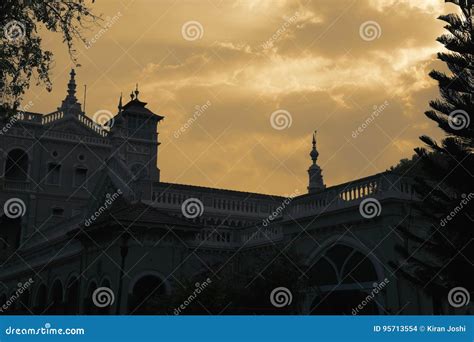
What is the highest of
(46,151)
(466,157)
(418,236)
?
(46,151)

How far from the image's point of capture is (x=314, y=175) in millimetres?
27375

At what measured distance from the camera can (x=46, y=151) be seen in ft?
156

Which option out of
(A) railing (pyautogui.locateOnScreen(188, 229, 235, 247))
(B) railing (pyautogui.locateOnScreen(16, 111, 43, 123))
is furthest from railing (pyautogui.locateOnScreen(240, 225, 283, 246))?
(B) railing (pyautogui.locateOnScreen(16, 111, 43, 123))

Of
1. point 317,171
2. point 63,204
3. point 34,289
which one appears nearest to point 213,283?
point 317,171

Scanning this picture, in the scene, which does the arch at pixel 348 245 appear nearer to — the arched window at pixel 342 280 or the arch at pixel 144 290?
the arched window at pixel 342 280

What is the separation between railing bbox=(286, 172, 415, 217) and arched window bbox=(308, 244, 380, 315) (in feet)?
4.97

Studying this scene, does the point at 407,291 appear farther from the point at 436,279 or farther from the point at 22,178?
the point at 22,178

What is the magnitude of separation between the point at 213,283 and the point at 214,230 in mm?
8958

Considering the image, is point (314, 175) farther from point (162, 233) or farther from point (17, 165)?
point (17, 165)

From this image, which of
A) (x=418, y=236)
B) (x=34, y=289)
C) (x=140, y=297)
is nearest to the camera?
(x=418, y=236)

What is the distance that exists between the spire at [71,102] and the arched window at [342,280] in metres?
32.5

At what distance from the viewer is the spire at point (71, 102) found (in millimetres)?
49125

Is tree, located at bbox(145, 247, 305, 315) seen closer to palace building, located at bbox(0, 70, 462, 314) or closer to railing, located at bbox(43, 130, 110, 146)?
palace building, located at bbox(0, 70, 462, 314)

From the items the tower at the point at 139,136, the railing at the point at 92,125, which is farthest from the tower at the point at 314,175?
Result: the railing at the point at 92,125
